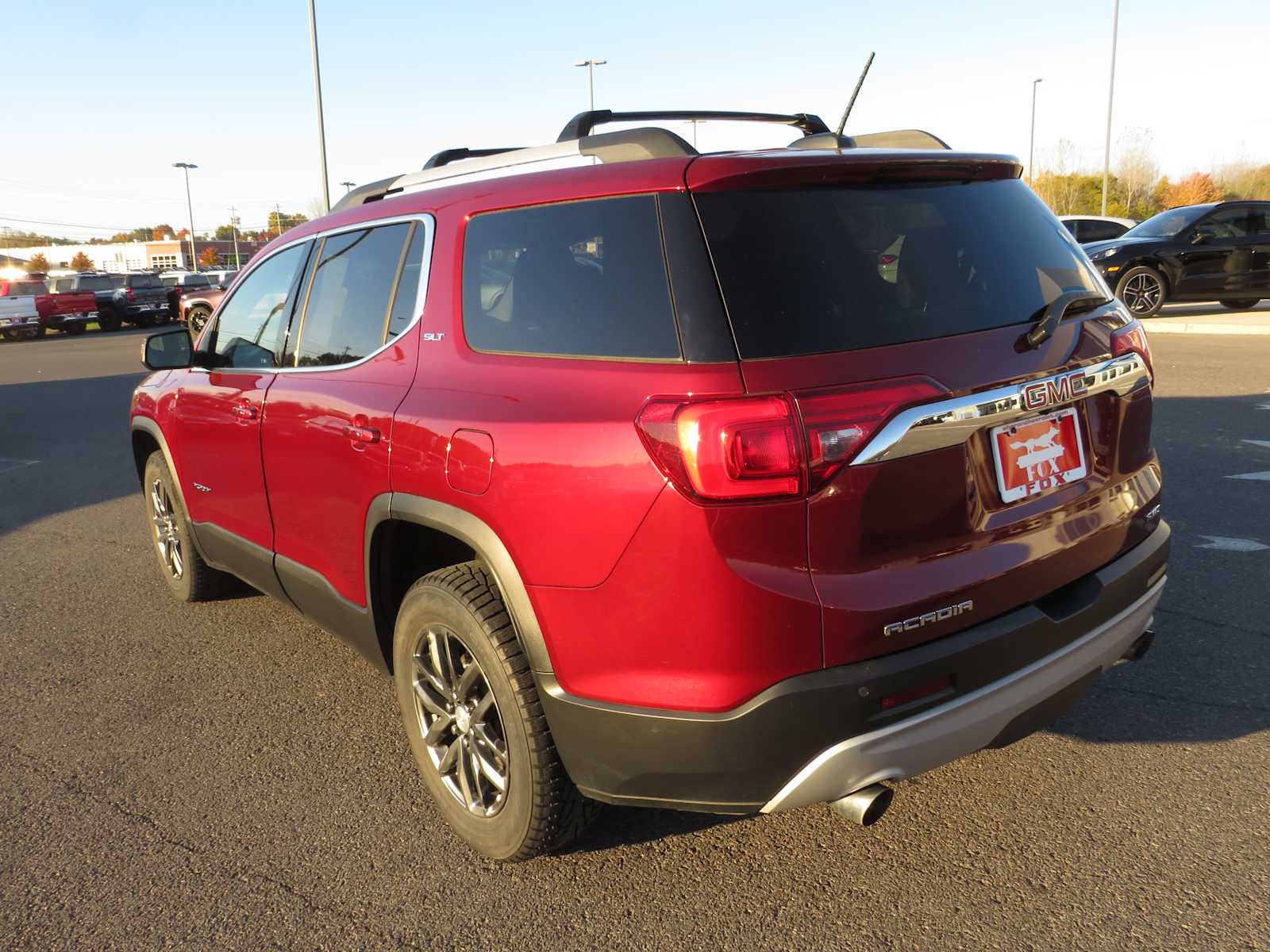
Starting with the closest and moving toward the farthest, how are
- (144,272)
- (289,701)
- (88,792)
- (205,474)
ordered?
(88,792) → (289,701) → (205,474) → (144,272)

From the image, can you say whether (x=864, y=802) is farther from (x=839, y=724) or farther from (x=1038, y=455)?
(x=1038, y=455)

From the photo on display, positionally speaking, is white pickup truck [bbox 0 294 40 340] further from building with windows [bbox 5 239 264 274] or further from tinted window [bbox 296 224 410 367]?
building with windows [bbox 5 239 264 274]

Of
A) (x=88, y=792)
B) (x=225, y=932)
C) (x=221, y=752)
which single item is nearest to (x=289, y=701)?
(x=221, y=752)

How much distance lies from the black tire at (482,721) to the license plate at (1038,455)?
1244mm

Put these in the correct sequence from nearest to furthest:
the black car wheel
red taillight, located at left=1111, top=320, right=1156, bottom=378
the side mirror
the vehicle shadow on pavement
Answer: red taillight, located at left=1111, top=320, right=1156, bottom=378, the vehicle shadow on pavement, the side mirror, the black car wheel

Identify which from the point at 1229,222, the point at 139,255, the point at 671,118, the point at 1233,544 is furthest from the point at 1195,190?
the point at 139,255

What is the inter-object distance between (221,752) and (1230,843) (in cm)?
312

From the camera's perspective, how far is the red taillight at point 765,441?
82.7 inches

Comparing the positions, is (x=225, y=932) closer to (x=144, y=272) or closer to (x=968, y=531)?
(x=968, y=531)

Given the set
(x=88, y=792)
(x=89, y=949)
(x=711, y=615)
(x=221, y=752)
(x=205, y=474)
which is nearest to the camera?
(x=711, y=615)

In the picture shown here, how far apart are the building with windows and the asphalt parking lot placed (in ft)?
373

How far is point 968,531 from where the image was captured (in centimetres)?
233

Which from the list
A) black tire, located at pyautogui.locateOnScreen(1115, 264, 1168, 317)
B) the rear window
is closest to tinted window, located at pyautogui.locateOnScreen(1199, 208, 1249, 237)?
black tire, located at pyautogui.locateOnScreen(1115, 264, 1168, 317)

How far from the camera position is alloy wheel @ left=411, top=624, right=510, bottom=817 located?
2.78 metres
